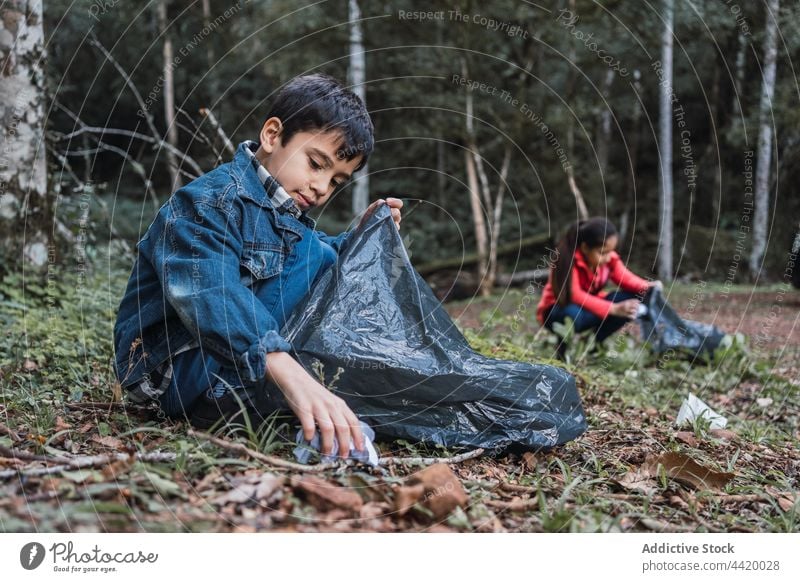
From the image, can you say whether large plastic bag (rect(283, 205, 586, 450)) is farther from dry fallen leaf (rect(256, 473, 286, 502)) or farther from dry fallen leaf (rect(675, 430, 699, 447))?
dry fallen leaf (rect(675, 430, 699, 447))

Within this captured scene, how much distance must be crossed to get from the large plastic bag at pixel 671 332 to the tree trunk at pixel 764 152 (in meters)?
5.68

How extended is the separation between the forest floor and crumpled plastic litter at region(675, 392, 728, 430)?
6cm

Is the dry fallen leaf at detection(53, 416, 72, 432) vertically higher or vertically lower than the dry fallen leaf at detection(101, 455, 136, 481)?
lower

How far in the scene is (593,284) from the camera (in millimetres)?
4969

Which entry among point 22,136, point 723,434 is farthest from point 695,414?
point 22,136

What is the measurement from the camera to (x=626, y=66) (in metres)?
13.2

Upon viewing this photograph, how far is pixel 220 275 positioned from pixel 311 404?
0.39 m

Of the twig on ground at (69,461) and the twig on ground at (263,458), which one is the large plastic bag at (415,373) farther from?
the twig on ground at (69,461)

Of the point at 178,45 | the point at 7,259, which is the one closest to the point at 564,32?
the point at 178,45

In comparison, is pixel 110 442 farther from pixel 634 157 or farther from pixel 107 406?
pixel 634 157

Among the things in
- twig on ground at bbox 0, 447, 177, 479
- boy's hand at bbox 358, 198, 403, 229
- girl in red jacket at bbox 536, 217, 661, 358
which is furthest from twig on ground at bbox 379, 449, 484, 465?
girl in red jacket at bbox 536, 217, 661, 358

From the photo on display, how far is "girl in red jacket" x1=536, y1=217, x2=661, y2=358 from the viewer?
4793 millimetres

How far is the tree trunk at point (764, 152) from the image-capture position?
10.2m
